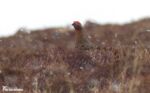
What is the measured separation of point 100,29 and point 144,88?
72.8 feet

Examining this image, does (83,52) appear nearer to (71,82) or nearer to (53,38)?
(71,82)

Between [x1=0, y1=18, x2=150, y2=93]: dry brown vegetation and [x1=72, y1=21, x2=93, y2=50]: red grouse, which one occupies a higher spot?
[x1=72, y1=21, x2=93, y2=50]: red grouse

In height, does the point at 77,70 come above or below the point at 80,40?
below

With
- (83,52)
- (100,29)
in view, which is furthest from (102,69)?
(100,29)

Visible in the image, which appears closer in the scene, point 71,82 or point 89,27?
point 71,82

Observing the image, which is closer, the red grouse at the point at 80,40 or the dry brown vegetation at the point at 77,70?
the dry brown vegetation at the point at 77,70

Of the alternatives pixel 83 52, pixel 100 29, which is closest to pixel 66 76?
pixel 83 52

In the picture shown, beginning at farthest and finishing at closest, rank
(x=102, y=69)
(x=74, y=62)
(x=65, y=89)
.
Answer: (x=74, y=62) → (x=102, y=69) → (x=65, y=89)

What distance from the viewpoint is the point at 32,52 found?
14453mm

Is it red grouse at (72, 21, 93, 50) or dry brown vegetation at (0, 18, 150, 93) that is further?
red grouse at (72, 21, 93, 50)

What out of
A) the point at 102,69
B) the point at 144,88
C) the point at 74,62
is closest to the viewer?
the point at 144,88

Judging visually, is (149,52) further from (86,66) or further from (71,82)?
(71,82)

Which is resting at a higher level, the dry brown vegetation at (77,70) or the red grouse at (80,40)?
the red grouse at (80,40)

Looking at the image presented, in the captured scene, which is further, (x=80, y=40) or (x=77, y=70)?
(x=80, y=40)
